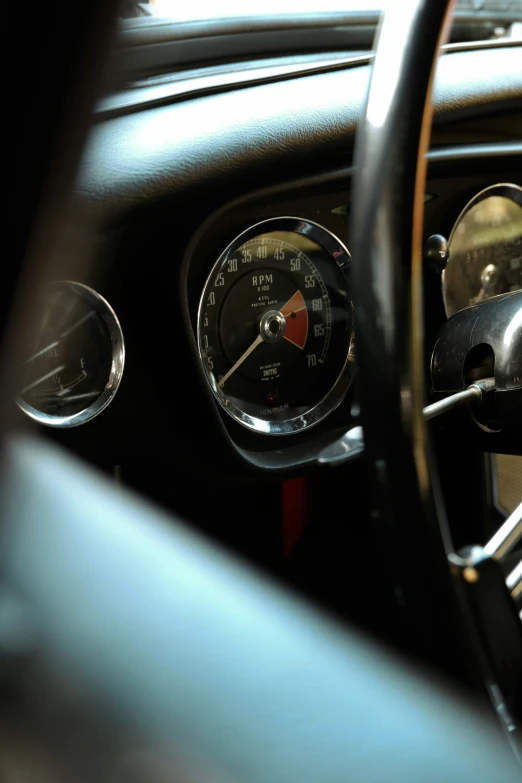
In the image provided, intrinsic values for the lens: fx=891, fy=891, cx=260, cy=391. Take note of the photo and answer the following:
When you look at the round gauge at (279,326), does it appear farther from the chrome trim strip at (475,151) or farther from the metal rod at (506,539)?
the metal rod at (506,539)

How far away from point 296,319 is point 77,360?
469 millimetres

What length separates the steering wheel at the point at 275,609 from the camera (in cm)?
43

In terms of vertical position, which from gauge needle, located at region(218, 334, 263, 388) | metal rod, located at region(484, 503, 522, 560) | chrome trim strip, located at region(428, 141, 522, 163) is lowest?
metal rod, located at region(484, 503, 522, 560)

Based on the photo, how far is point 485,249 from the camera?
6.18 feet

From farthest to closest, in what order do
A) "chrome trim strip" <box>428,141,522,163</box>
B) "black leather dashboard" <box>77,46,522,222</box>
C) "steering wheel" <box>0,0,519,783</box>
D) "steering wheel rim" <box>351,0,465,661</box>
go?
"chrome trim strip" <box>428,141,522,163</box> < "black leather dashboard" <box>77,46,522,222</box> < "steering wheel rim" <box>351,0,465,661</box> < "steering wheel" <box>0,0,519,783</box>

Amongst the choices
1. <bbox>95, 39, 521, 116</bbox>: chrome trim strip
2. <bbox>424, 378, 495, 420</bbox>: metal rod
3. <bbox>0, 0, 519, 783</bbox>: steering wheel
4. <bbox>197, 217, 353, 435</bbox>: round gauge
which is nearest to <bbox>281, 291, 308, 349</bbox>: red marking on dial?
<bbox>197, 217, 353, 435</bbox>: round gauge

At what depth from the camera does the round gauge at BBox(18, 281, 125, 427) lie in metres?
1.21

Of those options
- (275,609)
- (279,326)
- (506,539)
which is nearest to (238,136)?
(279,326)

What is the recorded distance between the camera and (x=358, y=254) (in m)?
0.60

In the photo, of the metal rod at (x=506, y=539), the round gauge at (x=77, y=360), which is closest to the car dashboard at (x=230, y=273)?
the round gauge at (x=77, y=360)

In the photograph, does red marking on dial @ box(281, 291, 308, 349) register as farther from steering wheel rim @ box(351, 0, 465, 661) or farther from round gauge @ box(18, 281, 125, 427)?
steering wheel rim @ box(351, 0, 465, 661)

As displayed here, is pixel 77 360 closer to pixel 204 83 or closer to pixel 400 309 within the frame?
pixel 204 83

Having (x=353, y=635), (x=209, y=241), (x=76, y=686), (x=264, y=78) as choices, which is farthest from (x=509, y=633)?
(x=264, y=78)

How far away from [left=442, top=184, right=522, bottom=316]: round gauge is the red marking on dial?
1.06 feet
